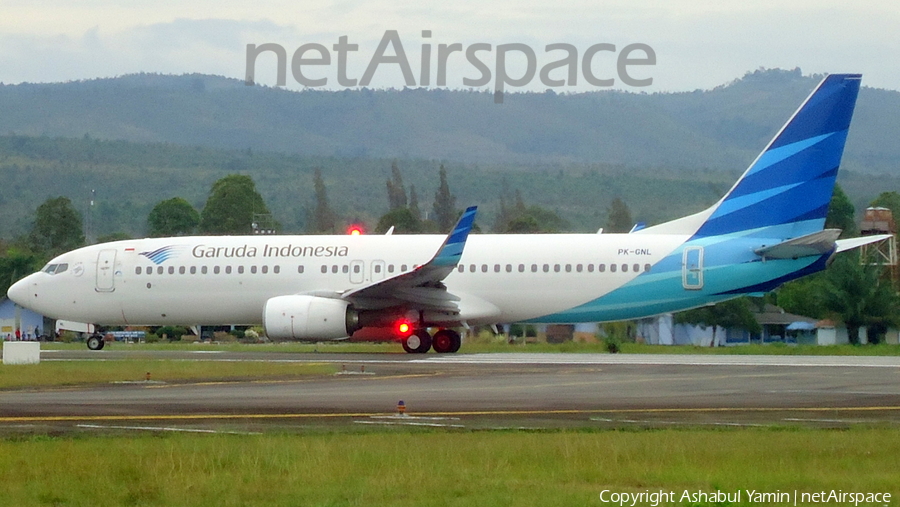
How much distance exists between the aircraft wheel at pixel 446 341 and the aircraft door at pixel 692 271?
6.22m

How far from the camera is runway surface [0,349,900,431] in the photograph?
15.4m

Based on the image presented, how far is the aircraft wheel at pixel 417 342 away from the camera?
34.4 metres

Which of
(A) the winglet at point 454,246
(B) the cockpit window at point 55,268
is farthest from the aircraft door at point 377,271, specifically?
(B) the cockpit window at point 55,268

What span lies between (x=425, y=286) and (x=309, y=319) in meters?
3.09

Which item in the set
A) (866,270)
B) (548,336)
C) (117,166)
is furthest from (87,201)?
(866,270)

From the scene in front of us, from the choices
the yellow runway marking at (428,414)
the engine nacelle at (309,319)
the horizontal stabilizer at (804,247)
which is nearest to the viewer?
the yellow runway marking at (428,414)

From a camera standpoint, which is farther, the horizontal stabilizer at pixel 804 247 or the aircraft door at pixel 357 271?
the aircraft door at pixel 357 271

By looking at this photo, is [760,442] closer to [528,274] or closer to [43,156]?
[528,274]

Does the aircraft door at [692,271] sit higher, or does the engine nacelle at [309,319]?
the aircraft door at [692,271]

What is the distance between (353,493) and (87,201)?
15621 cm

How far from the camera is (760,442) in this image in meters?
13.2

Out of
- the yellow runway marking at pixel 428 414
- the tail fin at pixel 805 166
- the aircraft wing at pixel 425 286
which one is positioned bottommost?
the yellow runway marking at pixel 428 414

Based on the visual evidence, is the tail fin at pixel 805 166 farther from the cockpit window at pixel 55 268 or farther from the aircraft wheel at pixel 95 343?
the cockpit window at pixel 55 268

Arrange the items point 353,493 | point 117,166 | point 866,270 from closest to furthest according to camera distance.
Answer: point 353,493 → point 866,270 → point 117,166
